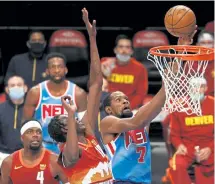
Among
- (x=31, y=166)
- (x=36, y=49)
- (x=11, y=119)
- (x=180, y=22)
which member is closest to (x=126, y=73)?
(x=36, y=49)

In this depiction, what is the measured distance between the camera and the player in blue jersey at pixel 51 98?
771 centimetres

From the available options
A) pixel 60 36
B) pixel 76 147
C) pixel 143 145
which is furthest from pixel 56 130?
pixel 60 36

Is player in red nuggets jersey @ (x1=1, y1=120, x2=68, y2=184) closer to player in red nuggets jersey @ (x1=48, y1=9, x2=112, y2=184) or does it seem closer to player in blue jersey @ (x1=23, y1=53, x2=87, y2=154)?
player in red nuggets jersey @ (x1=48, y1=9, x2=112, y2=184)

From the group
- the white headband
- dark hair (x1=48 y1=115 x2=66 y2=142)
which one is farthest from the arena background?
dark hair (x1=48 y1=115 x2=66 y2=142)

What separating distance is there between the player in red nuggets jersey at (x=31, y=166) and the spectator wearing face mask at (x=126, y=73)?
8.70ft

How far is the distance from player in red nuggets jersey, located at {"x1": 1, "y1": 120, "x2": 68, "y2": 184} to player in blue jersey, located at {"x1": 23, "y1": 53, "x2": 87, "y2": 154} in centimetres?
117

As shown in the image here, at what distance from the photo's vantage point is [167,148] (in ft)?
28.1

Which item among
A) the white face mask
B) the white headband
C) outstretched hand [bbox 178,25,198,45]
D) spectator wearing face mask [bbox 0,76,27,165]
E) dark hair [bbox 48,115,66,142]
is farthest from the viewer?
the white face mask

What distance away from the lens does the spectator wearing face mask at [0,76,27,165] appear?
7867 mm

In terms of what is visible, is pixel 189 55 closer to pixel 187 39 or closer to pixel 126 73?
pixel 187 39

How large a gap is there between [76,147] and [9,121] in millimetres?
2846

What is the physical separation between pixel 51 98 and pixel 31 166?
1.39 meters

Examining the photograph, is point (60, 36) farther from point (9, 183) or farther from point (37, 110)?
point (9, 183)

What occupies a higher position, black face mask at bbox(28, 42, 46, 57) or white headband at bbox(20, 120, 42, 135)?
black face mask at bbox(28, 42, 46, 57)
